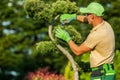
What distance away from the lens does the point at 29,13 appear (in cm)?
903

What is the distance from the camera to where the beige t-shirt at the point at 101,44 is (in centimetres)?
737

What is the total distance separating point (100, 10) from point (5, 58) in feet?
72.9

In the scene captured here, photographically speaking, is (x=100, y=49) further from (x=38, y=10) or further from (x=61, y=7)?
(x=38, y=10)

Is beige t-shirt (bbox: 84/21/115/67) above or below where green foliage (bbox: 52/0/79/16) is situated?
below

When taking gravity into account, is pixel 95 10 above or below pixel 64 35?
above

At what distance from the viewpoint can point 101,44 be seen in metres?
7.39

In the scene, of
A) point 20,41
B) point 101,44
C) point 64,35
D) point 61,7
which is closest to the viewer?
point 101,44

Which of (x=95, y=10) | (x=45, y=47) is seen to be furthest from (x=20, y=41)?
(x=95, y=10)

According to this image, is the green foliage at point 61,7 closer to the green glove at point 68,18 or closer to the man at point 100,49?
the green glove at point 68,18

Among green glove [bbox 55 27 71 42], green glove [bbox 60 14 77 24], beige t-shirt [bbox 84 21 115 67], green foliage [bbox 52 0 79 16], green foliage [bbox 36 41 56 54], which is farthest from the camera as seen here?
green foliage [bbox 36 41 56 54]

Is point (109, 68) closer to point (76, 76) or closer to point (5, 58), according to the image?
point (76, 76)

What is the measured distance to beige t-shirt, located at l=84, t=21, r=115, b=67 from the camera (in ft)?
24.2

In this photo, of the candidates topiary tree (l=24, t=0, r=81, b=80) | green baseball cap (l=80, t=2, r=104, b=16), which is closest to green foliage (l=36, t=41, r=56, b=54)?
topiary tree (l=24, t=0, r=81, b=80)

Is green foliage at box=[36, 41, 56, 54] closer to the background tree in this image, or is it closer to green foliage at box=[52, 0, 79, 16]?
green foliage at box=[52, 0, 79, 16]
